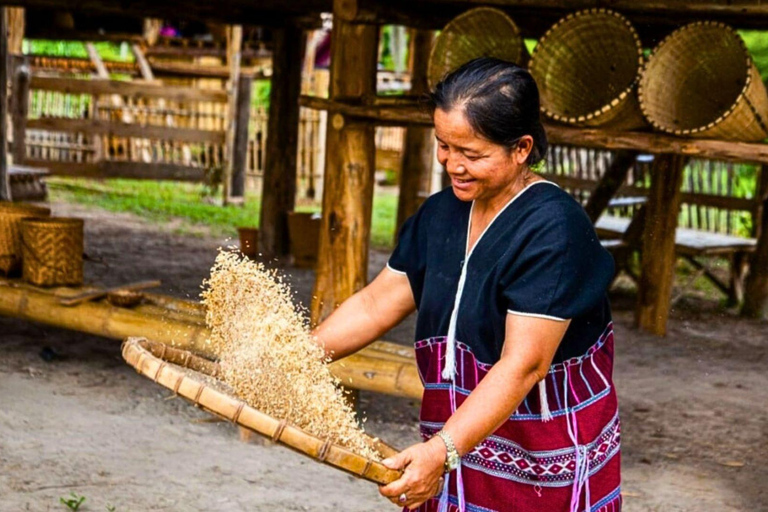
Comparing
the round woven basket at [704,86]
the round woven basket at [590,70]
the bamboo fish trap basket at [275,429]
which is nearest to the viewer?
the bamboo fish trap basket at [275,429]

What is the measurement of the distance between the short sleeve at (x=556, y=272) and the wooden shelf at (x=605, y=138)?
2.37 meters

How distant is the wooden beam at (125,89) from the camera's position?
13.6 meters

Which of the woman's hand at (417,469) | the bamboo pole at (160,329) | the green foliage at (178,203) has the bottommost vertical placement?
the green foliage at (178,203)

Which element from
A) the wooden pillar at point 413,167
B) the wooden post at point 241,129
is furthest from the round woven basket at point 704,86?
the wooden post at point 241,129

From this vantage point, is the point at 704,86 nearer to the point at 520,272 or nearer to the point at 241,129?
the point at 520,272

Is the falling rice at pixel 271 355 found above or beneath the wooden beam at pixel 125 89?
beneath

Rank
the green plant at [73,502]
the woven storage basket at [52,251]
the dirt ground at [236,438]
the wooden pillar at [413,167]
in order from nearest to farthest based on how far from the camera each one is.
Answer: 1. the green plant at [73,502]
2. the dirt ground at [236,438]
3. the woven storage basket at [52,251]
4. the wooden pillar at [413,167]

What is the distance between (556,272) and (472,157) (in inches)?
10.5

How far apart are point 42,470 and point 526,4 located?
2.89 m

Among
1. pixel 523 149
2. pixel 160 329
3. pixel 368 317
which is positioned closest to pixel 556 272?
pixel 523 149

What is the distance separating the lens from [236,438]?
4805 mm

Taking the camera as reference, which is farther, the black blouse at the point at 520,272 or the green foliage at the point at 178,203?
the green foliage at the point at 178,203

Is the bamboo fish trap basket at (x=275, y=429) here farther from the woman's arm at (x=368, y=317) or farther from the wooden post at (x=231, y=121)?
the wooden post at (x=231, y=121)

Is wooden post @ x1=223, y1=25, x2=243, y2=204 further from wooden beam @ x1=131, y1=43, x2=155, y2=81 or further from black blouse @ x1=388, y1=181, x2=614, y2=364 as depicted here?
black blouse @ x1=388, y1=181, x2=614, y2=364
